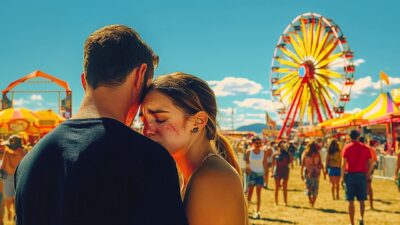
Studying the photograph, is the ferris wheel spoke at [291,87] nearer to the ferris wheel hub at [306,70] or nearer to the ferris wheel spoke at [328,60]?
the ferris wheel hub at [306,70]

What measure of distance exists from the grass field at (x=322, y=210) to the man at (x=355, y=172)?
37.4 inches

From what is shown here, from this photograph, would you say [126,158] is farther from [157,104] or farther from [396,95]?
[396,95]

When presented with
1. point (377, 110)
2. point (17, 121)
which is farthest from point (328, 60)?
point (17, 121)

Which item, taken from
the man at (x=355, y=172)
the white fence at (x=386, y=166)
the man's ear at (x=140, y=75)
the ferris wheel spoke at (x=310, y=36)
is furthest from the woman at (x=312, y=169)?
the ferris wheel spoke at (x=310, y=36)

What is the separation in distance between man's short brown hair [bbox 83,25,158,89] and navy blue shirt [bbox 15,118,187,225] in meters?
0.20

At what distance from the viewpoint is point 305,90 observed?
38938 mm

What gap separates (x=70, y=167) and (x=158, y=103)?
0.59 m

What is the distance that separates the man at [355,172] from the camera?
843 centimetres

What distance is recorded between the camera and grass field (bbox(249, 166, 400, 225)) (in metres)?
9.45

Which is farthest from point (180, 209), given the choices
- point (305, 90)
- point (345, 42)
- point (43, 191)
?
point (305, 90)

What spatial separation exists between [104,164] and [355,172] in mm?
7862

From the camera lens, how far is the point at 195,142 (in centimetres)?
206

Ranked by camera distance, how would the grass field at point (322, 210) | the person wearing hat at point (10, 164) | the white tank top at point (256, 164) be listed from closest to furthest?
1. the person wearing hat at point (10, 164)
2. the grass field at point (322, 210)
3. the white tank top at point (256, 164)

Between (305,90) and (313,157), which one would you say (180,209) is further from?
(305,90)
